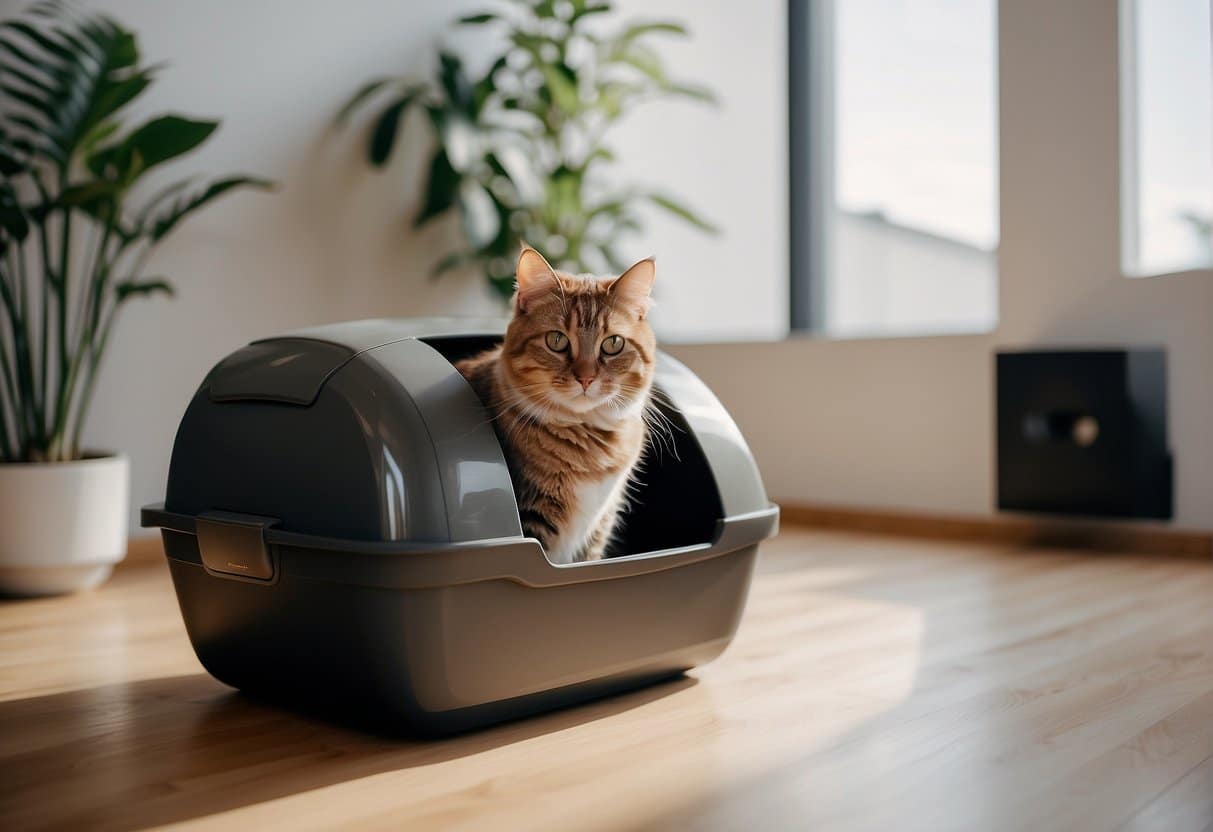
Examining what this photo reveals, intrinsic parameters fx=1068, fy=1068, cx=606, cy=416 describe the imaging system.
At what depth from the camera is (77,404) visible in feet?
8.39

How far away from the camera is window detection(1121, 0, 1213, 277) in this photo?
2594mm

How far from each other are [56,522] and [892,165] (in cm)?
265

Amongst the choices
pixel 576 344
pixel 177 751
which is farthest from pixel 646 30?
pixel 177 751

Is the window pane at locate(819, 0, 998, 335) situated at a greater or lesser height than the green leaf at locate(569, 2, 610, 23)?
lesser

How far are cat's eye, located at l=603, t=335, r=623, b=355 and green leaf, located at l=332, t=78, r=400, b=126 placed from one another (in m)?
1.90

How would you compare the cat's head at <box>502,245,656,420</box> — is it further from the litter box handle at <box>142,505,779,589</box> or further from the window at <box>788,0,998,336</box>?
the window at <box>788,0,998,336</box>

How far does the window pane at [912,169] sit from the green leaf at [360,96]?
154cm

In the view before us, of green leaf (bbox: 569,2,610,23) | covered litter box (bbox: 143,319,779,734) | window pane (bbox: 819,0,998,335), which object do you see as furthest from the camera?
Answer: window pane (bbox: 819,0,998,335)

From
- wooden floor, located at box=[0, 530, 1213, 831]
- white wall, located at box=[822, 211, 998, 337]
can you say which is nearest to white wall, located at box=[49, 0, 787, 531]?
white wall, located at box=[822, 211, 998, 337]

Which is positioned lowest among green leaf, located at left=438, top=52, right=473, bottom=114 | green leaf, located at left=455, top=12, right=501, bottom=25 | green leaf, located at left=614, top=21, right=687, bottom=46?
green leaf, located at left=438, top=52, right=473, bottom=114

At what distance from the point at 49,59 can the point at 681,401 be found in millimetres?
1852

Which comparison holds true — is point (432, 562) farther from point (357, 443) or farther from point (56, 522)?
point (56, 522)

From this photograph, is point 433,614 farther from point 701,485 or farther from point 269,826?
point 701,485

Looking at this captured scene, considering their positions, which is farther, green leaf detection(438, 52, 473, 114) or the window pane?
the window pane
